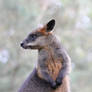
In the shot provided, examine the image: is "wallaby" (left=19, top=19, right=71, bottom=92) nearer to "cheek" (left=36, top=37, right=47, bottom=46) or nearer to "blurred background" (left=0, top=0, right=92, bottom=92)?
"cheek" (left=36, top=37, right=47, bottom=46)

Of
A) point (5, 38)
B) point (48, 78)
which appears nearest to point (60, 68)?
point (48, 78)

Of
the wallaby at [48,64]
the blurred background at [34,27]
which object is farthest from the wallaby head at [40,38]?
the blurred background at [34,27]

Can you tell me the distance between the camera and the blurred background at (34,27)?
59.4ft

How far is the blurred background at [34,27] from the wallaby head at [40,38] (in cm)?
1043

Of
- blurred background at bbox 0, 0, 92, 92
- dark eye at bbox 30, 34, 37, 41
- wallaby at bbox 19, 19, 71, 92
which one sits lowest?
blurred background at bbox 0, 0, 92, 92

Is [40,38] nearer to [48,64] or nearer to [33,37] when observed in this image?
[33,37]

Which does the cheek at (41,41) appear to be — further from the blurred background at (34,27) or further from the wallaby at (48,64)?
the blurred background at (34,27)

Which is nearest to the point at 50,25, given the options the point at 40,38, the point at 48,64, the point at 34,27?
the point at 40,38

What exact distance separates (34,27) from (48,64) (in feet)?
36.3

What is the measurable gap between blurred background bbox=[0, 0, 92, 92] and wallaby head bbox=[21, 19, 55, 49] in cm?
1043

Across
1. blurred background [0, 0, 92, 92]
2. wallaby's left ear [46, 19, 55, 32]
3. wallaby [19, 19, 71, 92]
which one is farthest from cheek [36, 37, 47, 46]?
blurred background [0, 0, 92, 92]

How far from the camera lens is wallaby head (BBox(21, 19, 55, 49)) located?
6.91m

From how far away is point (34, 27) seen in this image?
58.1 feet

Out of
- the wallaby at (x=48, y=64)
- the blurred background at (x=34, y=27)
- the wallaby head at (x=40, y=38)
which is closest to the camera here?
the wallaby at (x=48, y=64)
